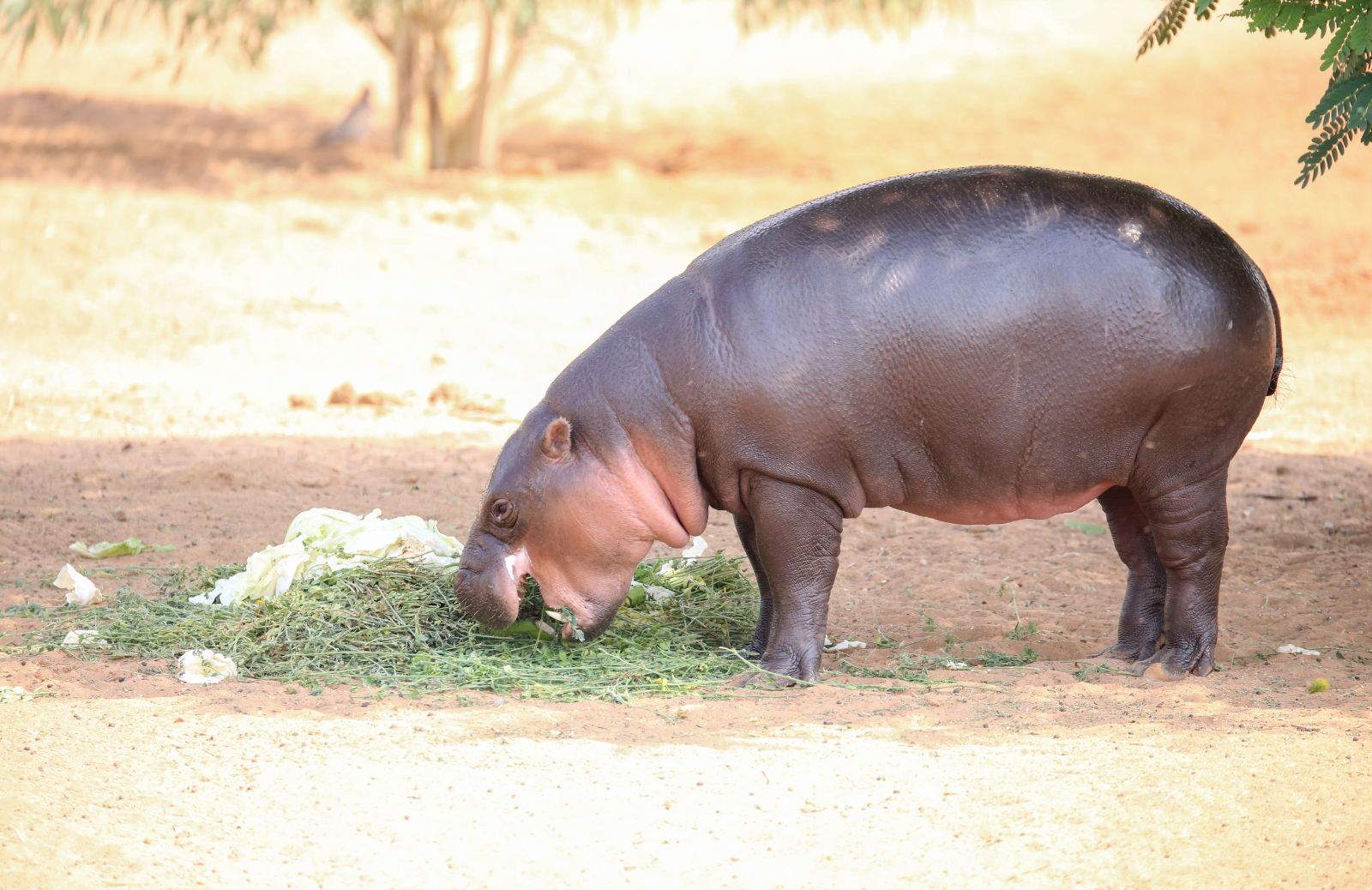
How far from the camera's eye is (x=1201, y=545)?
5113 millimetres

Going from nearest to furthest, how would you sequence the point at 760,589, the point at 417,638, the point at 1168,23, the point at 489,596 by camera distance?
1. the point at 489,596
2. the point at 417,638
3. the point at 760,589
4. the point at 1168,23

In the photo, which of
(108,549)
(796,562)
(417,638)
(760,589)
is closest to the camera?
(796,562)

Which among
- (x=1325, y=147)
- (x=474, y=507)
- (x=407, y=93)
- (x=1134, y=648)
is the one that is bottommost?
(x=474, y=507)

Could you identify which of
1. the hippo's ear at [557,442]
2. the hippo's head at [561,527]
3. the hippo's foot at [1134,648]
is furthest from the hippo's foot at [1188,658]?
the hippo's ear at [557,442]

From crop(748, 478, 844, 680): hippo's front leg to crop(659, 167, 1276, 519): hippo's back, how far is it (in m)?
0.08

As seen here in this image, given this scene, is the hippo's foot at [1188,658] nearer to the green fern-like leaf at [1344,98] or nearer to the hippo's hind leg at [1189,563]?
the hippo's hind leg at [1189,563]

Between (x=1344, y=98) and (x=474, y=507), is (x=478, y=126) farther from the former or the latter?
(x=1344, y=98)

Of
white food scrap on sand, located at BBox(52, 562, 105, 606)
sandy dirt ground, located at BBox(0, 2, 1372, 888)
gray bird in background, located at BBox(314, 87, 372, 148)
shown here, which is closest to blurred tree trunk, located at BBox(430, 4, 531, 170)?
sandy dirt ground, located at BBox(0, 2, 1372, 888)

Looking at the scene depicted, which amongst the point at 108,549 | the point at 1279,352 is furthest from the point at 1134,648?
the point at 108,549

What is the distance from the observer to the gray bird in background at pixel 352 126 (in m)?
17.9

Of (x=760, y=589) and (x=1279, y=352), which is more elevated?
(x=1279, y=352)

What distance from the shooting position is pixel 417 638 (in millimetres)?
5348

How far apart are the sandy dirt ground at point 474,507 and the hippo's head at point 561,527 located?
1.45 ft

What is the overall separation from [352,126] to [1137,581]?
14.2 metres
